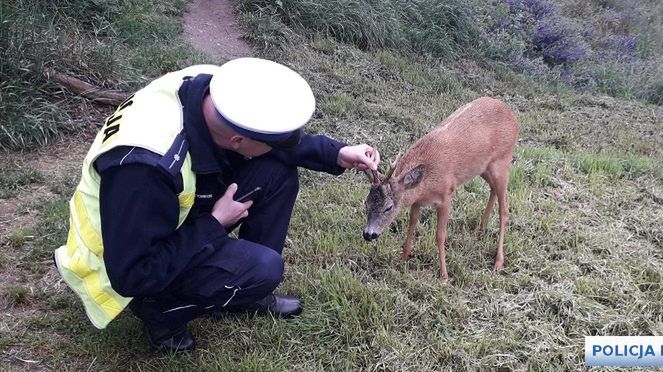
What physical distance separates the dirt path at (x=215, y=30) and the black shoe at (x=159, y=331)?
16.3ft

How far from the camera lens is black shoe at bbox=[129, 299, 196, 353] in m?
3.05

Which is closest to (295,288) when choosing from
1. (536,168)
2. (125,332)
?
(125,332)

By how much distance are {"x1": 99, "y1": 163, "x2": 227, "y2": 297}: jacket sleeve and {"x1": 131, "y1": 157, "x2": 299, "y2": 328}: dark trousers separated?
21 centimetres

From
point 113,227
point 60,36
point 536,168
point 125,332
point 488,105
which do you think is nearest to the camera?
point 113,227

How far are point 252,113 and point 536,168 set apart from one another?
362cm

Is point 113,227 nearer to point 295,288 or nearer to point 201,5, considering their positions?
point 295,288

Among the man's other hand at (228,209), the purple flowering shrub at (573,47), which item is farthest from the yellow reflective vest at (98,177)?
the purple flowering shrub at (573,47)

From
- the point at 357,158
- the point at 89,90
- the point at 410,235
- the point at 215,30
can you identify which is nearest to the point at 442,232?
the point at 410,235

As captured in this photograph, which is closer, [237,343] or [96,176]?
[96,176]

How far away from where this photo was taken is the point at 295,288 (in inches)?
147

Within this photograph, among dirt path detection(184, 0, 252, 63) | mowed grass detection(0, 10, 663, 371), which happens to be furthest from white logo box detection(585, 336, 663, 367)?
dirt path detection(184, 0, 252, 63)

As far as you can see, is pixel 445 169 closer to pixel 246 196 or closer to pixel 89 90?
pixel 246 196

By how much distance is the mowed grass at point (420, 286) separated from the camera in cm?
324

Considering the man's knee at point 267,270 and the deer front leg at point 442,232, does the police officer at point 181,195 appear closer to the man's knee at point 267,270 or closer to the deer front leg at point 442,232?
the man's knee at point 267,270
